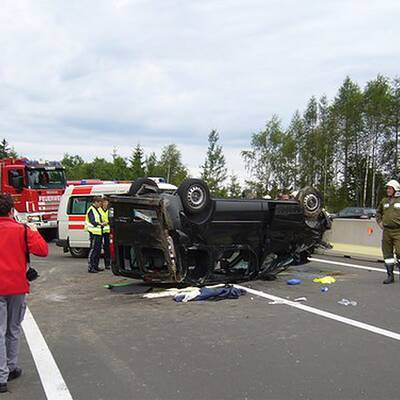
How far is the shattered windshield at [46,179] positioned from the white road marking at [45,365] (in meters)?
13.0

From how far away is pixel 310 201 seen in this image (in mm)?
9586

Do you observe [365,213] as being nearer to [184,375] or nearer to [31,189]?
[31,189]

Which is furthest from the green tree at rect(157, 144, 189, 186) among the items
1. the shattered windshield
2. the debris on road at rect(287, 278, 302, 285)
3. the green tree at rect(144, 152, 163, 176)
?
the debris on road at rect(287, 278, 302, 285)

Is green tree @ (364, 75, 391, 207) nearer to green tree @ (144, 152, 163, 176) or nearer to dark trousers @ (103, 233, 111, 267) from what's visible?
green tree @ (144, 152, 163, 176)

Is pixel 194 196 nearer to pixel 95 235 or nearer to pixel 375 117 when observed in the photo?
pixel 95 235

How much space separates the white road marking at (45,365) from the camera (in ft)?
13.3

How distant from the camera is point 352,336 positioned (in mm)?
5598

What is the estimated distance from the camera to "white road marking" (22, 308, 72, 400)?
4.06 metres

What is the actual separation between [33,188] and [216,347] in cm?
1470

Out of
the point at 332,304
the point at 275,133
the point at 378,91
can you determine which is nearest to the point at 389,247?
the point at 332,304

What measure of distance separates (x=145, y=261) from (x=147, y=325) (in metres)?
2.13

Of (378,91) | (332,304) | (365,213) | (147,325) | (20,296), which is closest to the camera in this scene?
(20,296)

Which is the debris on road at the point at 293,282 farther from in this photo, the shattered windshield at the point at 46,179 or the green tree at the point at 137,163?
the green tree at the point at 137,163

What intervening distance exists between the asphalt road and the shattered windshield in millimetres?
10769
